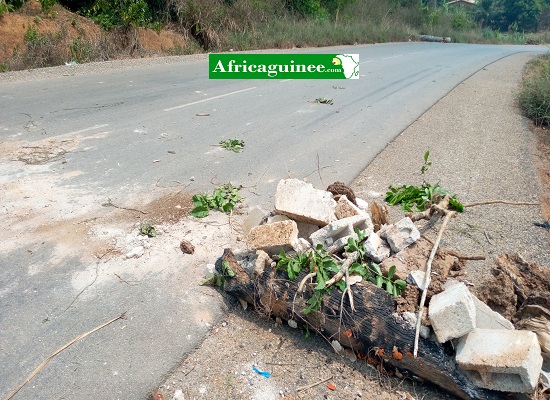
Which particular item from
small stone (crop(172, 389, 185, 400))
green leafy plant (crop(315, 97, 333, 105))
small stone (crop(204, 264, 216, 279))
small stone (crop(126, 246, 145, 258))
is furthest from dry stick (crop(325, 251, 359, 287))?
green leafy plant (crop(315, 97, 333, 105))

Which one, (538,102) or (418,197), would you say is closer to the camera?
(418,197)

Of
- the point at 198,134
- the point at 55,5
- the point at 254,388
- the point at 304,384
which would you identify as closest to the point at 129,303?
the point at 254,388

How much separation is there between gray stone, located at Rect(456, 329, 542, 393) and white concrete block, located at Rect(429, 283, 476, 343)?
0.28ft

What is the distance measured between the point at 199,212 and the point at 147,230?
0.60 metres

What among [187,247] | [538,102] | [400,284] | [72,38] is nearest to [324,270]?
[400,284]

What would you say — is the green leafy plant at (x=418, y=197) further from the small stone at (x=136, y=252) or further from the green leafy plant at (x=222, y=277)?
the small stone at (x=136, y=252)

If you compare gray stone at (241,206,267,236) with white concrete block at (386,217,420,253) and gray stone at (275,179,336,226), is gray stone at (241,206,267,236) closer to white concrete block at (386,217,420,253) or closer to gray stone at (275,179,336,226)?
gray stone at (275,179,336,226)

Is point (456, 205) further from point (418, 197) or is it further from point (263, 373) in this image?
point (263, 373)

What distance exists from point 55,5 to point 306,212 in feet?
45.1

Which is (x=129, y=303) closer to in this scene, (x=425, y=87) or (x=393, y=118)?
(x=393, y=118)

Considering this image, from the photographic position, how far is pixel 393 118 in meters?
8.91

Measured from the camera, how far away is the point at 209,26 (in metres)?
16.7

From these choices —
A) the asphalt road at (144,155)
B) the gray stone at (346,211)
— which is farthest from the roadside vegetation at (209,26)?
the gray stone at (346,211)

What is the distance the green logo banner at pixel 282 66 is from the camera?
12.7 metres
